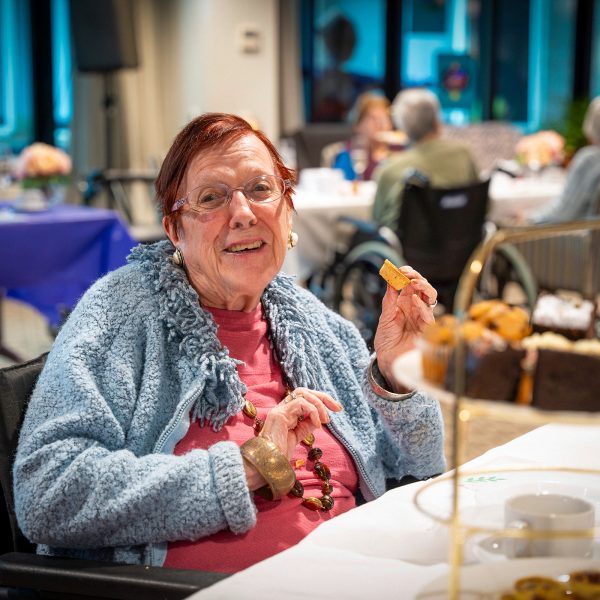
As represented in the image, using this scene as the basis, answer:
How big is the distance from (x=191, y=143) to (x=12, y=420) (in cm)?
51

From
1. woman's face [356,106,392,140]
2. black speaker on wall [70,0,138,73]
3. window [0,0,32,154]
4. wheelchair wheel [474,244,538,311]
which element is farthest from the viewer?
window [0,0,32,154]

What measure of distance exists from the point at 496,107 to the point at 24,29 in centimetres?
487

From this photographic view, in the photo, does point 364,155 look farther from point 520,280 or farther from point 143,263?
point 143,263

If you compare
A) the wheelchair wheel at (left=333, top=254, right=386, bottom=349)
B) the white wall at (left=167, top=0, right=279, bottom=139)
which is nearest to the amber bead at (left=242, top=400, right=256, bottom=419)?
the wheelchair wheel at (left=333, top=254, right=386, bottom=349)

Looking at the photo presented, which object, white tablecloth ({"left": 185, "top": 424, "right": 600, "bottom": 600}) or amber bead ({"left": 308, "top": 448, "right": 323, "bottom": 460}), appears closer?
white tablecloth ({"left": 185, "top": 424, "right": 600, "bottom": 600})

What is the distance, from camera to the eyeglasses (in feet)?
5.42

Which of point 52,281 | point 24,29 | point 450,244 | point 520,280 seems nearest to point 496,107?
point 24,29

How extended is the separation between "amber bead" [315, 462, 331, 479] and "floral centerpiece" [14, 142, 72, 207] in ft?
10.7

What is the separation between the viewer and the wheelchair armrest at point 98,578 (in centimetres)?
123

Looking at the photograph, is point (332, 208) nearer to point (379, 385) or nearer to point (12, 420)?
point (379, 385)

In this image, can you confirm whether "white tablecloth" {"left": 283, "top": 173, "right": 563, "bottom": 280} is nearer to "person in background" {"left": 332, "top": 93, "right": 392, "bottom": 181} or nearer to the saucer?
"person in background" {"left": 332, "top": 93, "right": 392, "bottom": 181}

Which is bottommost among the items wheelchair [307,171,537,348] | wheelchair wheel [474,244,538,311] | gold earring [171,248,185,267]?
wheelchair wheel [474,244,538,311]

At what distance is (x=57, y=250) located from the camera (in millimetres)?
4238

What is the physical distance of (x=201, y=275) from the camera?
1669mm
